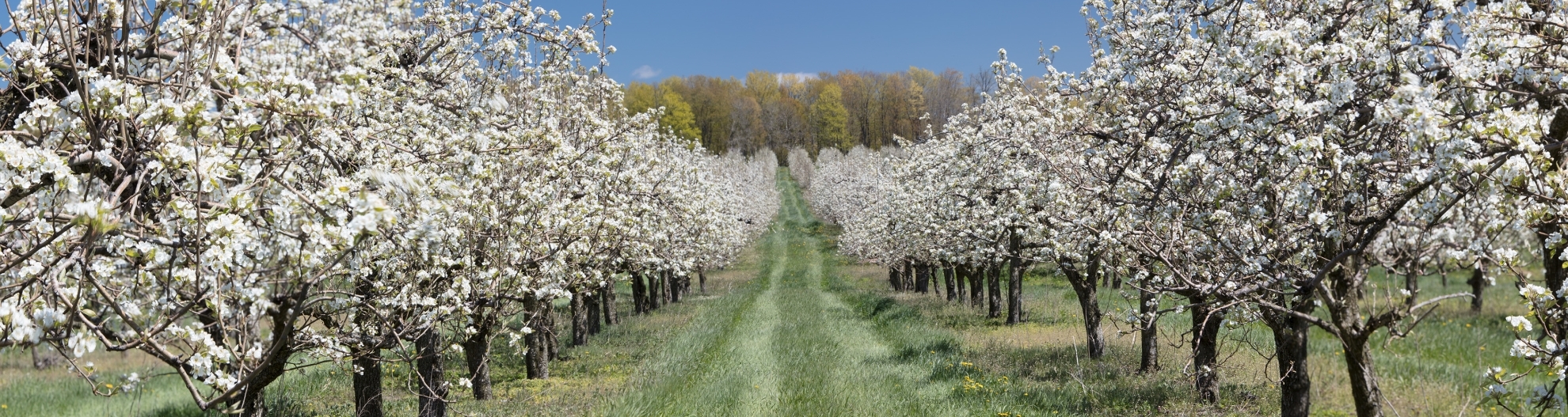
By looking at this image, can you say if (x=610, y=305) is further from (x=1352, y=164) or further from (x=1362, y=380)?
(x=1352, y=164)

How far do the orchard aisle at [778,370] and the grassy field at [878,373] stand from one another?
1.9 inches

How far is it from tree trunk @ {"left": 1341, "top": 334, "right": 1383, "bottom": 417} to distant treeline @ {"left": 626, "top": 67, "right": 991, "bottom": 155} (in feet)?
288

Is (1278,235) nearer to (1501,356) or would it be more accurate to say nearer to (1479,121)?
(1479,121)

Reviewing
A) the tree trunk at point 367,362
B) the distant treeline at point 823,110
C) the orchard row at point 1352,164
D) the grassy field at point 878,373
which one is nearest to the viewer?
the orchard row at point 1352,164

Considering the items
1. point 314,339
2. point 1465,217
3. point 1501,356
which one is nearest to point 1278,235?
point 1465,217

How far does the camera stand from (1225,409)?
33.2ft

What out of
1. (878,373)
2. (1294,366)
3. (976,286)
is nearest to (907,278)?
(976,286)

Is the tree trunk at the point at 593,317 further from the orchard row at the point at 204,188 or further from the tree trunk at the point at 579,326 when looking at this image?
the orchard row at the point at 204,188

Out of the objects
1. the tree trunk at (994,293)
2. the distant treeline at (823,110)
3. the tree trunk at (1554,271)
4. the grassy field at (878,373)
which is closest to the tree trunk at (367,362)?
the grassy field at (878,373)

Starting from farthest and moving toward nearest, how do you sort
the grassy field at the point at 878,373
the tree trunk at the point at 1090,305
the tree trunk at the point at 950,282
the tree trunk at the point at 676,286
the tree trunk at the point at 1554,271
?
the tree trunk at the point at 676,286, the tree trunk at the point at 950,282, the tree trunk at the point at 1090,305, the grassy field at the point at 878,373, the tree trunk at the point at 1554,271

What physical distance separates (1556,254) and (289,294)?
22.0ft

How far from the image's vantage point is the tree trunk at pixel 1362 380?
15.2 feet

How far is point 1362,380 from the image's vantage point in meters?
4.76

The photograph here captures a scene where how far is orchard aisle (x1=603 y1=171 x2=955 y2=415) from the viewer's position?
10.9 meters
